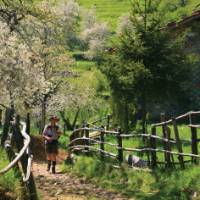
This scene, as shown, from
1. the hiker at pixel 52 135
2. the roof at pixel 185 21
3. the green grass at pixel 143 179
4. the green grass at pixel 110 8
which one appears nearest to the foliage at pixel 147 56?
Result: the green grass at pixel 143 179

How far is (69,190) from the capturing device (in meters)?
11.6

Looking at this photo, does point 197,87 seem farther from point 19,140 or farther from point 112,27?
point 112,27

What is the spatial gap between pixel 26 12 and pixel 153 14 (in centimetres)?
690

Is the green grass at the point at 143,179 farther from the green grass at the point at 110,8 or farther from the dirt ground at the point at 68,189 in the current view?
the green grass at the point at 110,8

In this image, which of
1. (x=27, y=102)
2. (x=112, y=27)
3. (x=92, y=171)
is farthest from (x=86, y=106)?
(x=112, y=27)

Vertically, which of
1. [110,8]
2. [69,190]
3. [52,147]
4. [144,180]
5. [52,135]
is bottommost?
[69,190]

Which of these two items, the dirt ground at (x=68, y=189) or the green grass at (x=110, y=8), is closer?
the dirt ground at (x=68, y=189)

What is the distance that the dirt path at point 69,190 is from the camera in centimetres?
1070

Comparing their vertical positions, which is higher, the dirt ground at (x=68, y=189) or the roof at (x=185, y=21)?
the roof at (x=185, y=21)

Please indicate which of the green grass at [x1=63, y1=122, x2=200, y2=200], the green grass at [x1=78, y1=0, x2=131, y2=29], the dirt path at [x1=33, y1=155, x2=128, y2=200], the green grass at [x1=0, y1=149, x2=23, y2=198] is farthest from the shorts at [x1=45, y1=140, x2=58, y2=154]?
the green grass at [x1=78, y1=0, x2=131, y2=29]

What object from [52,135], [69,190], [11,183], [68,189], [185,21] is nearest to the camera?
[11,183]

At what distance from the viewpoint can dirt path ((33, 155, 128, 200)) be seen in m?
10.7

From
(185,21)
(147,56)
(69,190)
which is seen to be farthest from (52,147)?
(185,21)

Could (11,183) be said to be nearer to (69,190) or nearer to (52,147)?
(69,190)
